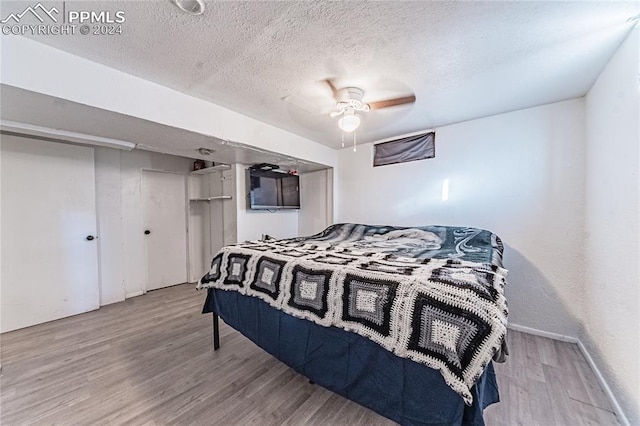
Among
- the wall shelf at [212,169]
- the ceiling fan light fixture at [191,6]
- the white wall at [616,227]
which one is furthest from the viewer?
the wall shelf at [212,169]

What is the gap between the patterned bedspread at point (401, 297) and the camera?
0.96 m

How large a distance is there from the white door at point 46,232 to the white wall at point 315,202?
9.91 ft

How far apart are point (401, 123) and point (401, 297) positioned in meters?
2.49

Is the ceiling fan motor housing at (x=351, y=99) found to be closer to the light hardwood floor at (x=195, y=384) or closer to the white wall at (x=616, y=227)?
the white wall at (x=616, y=227)

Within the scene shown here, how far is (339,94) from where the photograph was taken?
2.11m

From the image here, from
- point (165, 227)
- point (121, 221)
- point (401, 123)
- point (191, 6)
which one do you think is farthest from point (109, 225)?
point (401, 123)

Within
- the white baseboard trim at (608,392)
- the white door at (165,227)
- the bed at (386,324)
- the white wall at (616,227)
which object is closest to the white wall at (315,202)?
the white door at (165,227)

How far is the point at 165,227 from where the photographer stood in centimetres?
411

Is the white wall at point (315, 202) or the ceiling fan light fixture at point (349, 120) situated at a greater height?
the ceiling fan light fixture at point (349, 120)

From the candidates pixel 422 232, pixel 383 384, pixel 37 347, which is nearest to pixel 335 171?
pixel 422 232

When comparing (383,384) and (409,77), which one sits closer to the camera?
(383,384)

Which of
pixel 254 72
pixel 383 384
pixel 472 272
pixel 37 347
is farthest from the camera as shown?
pixel 37 347

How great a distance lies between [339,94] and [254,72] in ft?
2.40

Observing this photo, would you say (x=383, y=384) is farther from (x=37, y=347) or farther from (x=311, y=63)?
(x=37, y=347)
